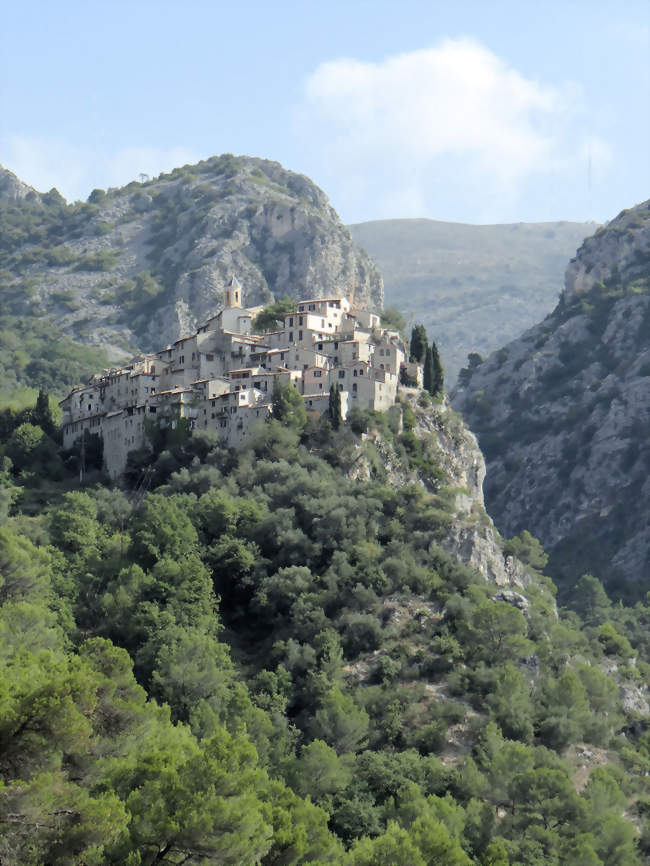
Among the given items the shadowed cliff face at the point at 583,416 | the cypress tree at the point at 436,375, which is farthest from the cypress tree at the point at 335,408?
the shadowed cliff face at the point at 583,416

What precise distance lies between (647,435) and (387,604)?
7116 centimetres

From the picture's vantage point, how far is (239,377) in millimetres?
106875

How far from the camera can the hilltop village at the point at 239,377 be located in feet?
341

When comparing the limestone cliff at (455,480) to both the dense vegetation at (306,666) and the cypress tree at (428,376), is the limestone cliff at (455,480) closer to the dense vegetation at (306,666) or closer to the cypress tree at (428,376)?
the dense vegetation at (306,666)

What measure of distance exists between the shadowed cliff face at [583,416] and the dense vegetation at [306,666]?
35172 mm

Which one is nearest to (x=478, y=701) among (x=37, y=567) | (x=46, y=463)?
(x=37, y=567)

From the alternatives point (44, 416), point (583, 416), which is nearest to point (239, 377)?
point (44, 416)

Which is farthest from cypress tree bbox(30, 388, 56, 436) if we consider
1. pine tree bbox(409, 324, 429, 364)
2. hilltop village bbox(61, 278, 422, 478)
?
pine tree bbox(409, 324, 429, 364)

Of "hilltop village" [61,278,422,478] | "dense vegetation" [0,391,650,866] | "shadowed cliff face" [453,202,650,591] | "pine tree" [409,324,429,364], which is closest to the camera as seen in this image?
"dense vegetation" [0,391,650,866]

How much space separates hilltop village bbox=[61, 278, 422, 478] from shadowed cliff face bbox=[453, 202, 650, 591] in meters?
39.8

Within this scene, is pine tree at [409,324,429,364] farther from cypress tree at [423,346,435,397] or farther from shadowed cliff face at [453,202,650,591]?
shadowed cliff face at [453,202,650,591]

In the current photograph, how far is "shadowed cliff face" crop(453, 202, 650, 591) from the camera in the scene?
14600cm

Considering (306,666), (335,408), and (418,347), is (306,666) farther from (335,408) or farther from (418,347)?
(418,347)

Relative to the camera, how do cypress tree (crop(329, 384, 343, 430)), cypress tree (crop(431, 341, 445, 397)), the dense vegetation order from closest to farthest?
the dense vegetation → cypress tree (crop(329, 384, 343, 430)) → cypress tree (crop(431, 341, 445, 397))
